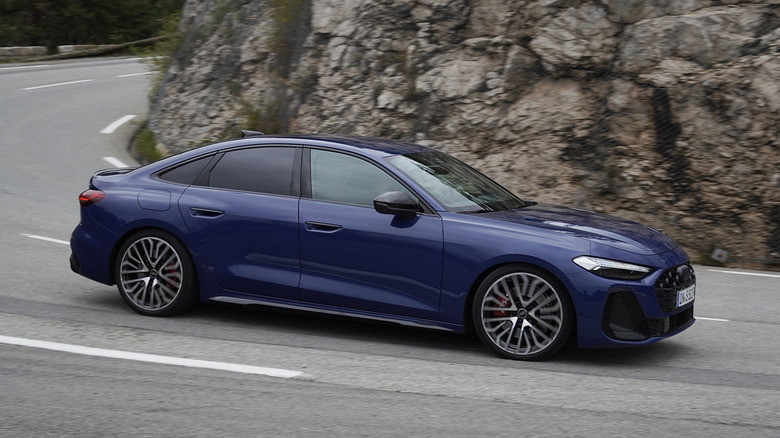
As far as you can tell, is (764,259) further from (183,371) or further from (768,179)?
(183,371)

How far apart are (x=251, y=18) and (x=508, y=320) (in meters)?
12.9

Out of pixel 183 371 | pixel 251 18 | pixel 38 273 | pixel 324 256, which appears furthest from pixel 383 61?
pixel 183 371

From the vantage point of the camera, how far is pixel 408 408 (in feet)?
17.9

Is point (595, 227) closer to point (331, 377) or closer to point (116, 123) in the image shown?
point (331, 377)

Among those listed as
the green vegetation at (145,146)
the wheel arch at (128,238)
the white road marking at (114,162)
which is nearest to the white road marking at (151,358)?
the wheel arch at (128,238)

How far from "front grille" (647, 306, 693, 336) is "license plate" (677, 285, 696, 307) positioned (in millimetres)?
72

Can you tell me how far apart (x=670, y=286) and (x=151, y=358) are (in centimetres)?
342

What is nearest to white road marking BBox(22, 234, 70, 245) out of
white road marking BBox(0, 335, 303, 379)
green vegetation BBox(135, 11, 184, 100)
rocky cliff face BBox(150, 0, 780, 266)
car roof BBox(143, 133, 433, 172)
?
car roof BBox(143, 133, 433, 172)

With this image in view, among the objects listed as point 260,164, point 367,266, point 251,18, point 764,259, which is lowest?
point 764,259

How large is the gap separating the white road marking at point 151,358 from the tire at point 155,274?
1.00 metres

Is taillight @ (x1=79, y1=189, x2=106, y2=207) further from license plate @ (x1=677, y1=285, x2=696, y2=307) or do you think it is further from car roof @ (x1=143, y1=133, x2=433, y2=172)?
license plate @ (x1=677, y1=285, x2=696, y2=307)

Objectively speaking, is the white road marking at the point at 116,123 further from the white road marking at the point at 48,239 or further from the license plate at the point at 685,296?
the license plate at the point at 685,296

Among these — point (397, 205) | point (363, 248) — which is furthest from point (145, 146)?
point (397, 205)

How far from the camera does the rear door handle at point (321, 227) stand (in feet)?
23.0
